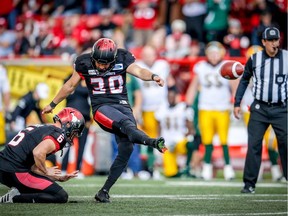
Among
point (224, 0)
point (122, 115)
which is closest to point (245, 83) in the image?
point (122, 115)

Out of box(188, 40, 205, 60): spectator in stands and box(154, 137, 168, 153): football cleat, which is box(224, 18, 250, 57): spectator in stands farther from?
box(154, 137, 168, 153): football cleat

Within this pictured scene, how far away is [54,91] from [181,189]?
4.77m

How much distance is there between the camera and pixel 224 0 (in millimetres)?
16438

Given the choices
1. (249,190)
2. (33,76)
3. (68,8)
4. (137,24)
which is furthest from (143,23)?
(249,190)

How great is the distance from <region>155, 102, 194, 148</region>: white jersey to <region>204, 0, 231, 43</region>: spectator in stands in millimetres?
3181

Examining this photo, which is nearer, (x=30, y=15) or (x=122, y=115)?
(x=122, y=115)

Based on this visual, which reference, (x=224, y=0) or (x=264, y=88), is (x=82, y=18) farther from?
(x=264, y=88)

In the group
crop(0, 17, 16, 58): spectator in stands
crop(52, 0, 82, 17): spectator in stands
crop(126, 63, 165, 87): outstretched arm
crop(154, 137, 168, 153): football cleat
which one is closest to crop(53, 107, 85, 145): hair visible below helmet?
crop(126, 63, 165, 87): outstretched arm

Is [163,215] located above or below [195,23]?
below

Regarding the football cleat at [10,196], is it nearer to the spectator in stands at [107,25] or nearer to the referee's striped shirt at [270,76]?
the referee's striped shirt at [270,76]

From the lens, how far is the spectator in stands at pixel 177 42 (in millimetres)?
16141

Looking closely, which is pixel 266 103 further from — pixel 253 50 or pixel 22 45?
pixel 22 45

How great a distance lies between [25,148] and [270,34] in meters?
3.15

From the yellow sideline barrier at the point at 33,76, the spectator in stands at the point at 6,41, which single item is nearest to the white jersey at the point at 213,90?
the yellow sideline barrier at the point at 33,76
